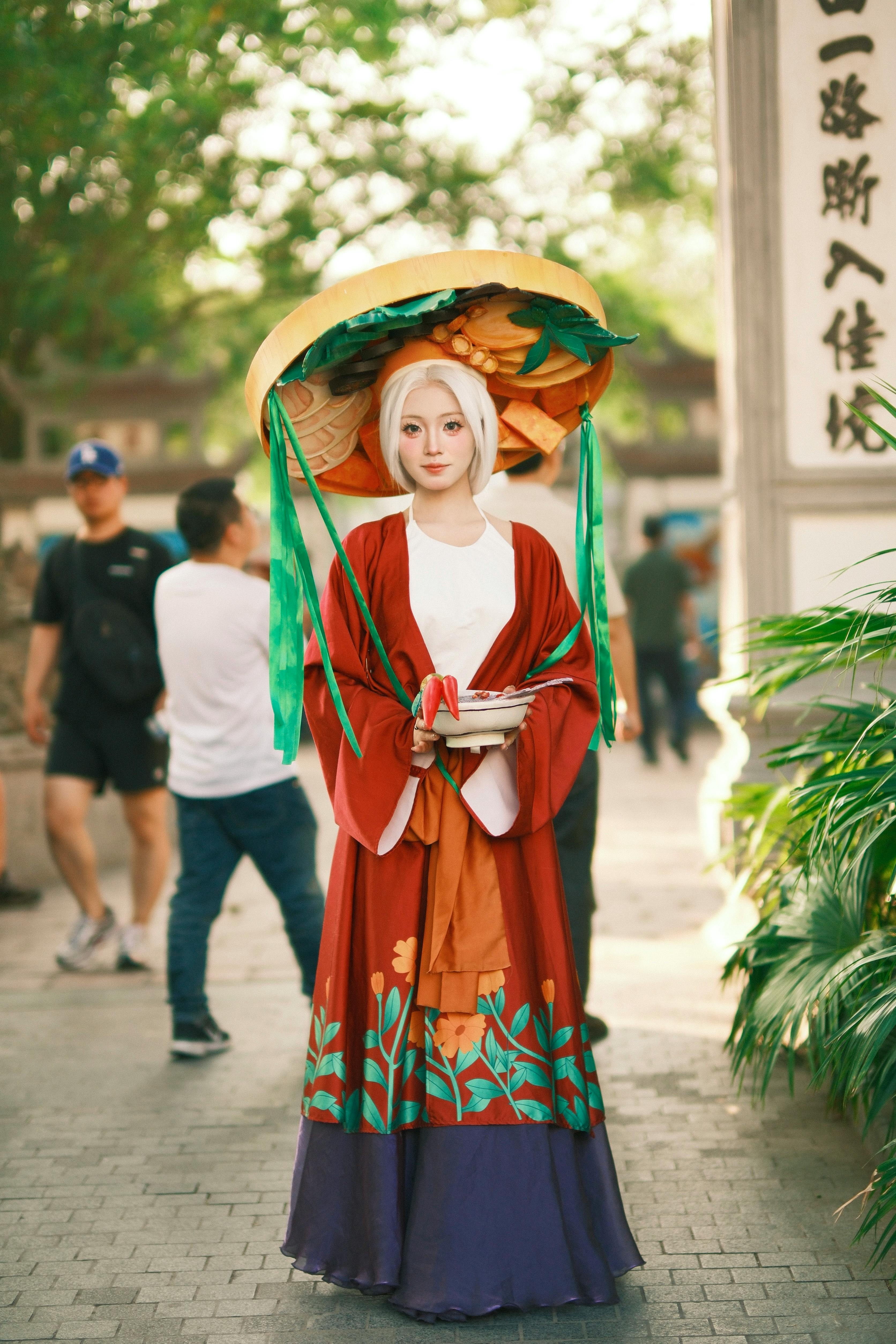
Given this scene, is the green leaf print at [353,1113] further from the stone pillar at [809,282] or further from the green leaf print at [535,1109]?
the stone pillar at [809,282]

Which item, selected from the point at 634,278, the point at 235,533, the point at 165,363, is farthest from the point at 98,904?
the point at 634,278

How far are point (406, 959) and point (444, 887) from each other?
166 millimetres

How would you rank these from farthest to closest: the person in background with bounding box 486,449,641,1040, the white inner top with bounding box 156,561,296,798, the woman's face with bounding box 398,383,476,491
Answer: the white inner top with bounding box 156,561,296,798
the person in background with bounding box 486,449,641,1040
the woman's face with bounding box 398,383,476,491

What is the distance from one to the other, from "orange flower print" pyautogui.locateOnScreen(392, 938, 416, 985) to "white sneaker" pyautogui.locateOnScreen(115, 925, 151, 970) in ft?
8.81

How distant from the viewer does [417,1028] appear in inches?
104

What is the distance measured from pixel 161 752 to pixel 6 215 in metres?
6.71

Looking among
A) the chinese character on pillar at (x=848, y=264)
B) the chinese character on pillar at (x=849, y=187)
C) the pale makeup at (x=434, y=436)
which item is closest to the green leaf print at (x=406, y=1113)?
the pale makeup at (x=434, y=436)

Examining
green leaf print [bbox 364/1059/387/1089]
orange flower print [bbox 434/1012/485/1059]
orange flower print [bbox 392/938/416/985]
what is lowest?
green leaf print [bbox 364/1059/387/1089]

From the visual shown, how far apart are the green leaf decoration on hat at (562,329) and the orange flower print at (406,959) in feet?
4.09

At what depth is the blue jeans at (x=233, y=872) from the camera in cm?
404

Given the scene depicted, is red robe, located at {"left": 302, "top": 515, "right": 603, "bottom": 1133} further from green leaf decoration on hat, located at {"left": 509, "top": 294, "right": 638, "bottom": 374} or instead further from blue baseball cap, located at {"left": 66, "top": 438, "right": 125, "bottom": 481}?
blue baseball cap, located at {"left": 66, "top": 438, "right": 125, "bottom": 481}

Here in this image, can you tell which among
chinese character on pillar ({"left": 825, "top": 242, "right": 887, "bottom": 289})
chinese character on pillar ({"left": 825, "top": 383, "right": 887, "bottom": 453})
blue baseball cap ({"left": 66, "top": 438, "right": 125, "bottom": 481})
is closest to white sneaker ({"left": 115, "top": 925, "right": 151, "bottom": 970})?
blue baseball cap ({"left": 66, "top": 438, "right": 125, "bottom": 481})

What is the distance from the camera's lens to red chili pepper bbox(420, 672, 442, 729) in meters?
2.49

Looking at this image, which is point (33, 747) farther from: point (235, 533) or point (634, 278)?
point (634, 278)
